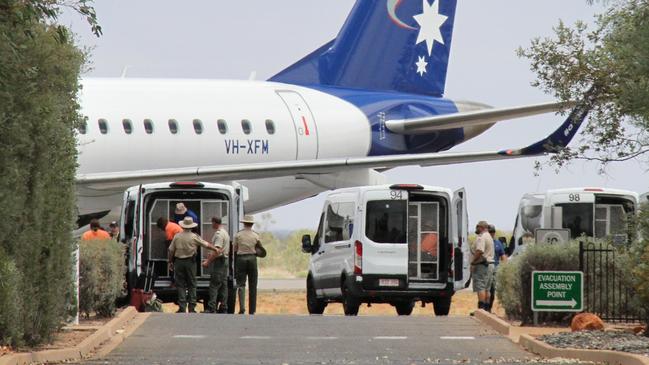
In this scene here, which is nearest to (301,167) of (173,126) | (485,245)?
(173,126)

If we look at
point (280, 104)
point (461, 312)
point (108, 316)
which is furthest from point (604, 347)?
point (280, 104)

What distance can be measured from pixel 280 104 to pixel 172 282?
13.2m

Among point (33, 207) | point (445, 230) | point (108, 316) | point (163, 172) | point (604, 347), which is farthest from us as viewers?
point (163, 172)

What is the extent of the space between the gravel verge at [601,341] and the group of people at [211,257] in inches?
313

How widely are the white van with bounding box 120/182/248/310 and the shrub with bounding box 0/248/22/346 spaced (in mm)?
10424

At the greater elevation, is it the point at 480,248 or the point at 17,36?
the point at 17,36

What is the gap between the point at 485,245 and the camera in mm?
26797

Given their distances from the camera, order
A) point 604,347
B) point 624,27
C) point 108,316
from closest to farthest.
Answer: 1. point 604,347
2. point 624,27
3. point 108,316

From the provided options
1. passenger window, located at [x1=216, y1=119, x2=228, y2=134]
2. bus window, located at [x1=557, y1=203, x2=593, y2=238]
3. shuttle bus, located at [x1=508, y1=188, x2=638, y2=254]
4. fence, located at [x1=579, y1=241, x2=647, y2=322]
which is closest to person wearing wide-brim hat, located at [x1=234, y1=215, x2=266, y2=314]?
fence, located at [x1=579, y1=241, x2=647, y2=322]

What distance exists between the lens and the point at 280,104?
38.6m

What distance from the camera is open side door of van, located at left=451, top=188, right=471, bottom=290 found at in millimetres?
25047

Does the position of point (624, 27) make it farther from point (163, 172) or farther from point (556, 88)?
point (163, 172)

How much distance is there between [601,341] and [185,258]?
914cm

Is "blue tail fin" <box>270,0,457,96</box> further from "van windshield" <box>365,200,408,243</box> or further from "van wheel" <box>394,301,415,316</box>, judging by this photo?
"van windshield" <box>365,200,408,243</box>
